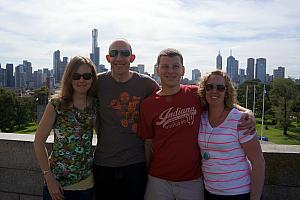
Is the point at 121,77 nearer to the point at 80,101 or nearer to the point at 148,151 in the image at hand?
the point at 80,101

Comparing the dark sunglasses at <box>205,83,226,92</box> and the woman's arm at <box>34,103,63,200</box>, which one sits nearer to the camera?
the dark sunglasses at <box>205,83,226,92</box>

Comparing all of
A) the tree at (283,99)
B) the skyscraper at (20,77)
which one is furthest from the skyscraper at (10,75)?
the tree at (283,99)

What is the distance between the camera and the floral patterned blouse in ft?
11.8

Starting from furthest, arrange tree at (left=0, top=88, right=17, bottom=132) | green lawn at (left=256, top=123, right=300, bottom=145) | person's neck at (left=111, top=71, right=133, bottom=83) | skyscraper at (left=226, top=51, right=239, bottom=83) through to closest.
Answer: skyscraper at (left=226, top=51, right=239, bottom=83) < green lawn at (left=256, top=123, right=300, bottom=145) < tree at (left=0, top=88, right=17, bottom=132) < person's neck at (left=111, top=71, right=133, bottom=83)

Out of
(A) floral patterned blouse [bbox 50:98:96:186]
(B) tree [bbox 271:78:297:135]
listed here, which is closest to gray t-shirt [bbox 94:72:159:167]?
(A) floral patterned blouse [bbox 50:98:96:186]

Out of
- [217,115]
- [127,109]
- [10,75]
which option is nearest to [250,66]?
[10,75]

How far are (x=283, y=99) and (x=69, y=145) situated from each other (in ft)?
168

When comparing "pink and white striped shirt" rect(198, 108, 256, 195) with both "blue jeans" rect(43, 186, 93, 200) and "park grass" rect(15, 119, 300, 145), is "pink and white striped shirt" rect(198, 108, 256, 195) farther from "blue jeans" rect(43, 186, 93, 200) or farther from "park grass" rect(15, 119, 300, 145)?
"park grass" rect(15, 119, 300, 145)

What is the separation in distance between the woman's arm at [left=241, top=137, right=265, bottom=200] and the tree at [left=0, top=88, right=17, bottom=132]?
38.4 meters

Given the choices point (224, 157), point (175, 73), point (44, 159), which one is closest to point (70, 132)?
point (44, 159)

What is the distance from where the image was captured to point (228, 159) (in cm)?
328

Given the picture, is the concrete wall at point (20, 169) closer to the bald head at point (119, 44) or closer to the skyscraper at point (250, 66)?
the bald head at point (119, 44)

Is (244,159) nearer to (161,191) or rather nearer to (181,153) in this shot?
(181,153)

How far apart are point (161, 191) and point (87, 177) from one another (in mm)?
729
